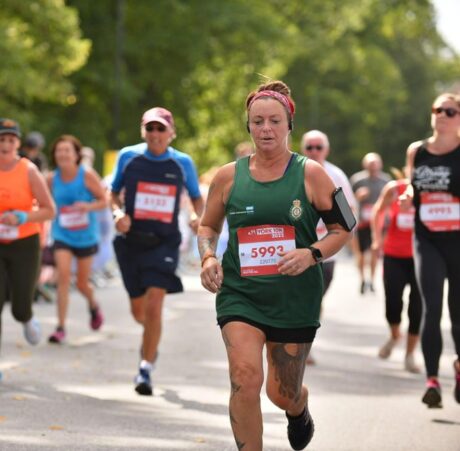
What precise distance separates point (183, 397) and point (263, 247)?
3.29 metres

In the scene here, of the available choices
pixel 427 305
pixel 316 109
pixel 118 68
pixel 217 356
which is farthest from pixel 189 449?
pixel 316 109

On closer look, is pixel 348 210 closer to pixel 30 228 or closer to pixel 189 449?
pixel 189 449

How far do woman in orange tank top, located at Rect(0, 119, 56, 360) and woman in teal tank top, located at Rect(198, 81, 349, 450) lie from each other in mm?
3692

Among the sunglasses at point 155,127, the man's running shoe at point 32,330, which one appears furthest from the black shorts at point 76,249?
the sunglasses at point 155,127

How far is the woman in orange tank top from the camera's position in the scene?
9930 mm

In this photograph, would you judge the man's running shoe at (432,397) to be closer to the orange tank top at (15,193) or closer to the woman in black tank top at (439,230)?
the woman in black tank top at (439,230)

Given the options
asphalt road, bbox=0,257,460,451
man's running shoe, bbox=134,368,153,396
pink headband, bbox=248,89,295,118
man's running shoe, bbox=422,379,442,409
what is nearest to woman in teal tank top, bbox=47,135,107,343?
asphalt road, bbox=0,257,460,451

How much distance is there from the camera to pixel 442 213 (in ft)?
29.6

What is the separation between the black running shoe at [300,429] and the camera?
21.9 feet

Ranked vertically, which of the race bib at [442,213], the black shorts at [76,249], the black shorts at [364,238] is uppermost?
the race bib at [442,213]

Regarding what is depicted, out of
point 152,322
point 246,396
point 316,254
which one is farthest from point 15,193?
point 246,396

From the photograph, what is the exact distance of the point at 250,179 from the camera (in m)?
6.39

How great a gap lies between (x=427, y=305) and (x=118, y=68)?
2794 cm

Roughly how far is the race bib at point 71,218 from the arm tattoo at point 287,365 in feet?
23.2
